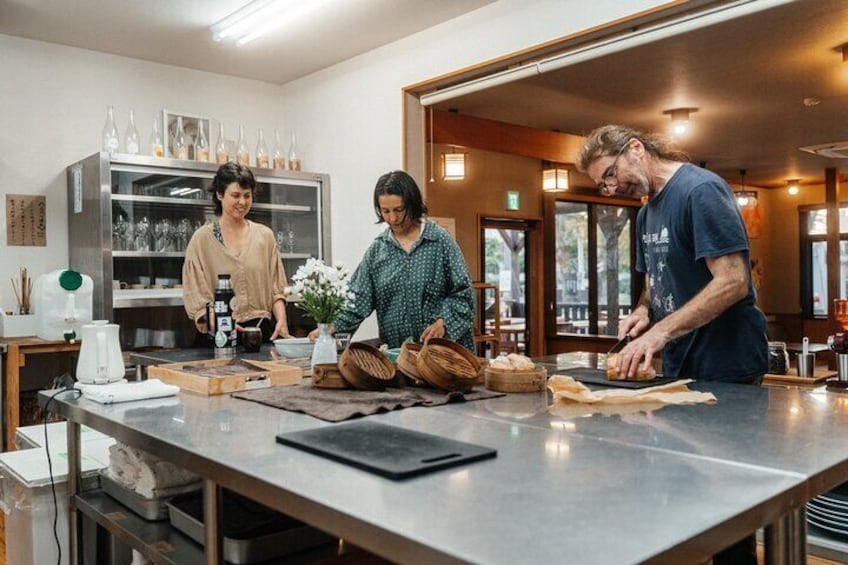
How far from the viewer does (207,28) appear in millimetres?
4129

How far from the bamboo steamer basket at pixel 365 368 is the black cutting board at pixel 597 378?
531 millimetres

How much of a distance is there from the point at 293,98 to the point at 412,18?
159 centimetres

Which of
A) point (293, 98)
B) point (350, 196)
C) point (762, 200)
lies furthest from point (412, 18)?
point (762, 200)

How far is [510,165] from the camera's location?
25.1 ft

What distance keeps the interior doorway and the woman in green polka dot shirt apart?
4.74 meters

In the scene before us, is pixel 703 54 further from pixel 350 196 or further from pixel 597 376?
pixel 597 376

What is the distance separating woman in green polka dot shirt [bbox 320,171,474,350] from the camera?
2.95 metres

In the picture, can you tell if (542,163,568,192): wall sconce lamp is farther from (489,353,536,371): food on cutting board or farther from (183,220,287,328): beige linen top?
(489,353,536,371): food on cutting board

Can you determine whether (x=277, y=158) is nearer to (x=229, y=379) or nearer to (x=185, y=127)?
(x=185, y=127)

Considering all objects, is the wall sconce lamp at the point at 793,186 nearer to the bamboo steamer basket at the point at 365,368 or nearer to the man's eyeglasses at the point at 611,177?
the man's eyeglasses at the point at 611,177

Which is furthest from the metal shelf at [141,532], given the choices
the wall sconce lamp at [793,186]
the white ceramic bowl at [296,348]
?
the wall sconce lamp at [793,186]

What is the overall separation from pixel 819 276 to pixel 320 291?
1098cm

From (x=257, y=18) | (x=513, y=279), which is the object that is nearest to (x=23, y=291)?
(x=257, y=18)

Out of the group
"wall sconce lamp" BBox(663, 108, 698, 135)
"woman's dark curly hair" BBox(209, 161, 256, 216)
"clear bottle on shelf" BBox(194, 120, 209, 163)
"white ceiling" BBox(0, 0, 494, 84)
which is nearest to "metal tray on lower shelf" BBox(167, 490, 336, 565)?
"woman's dark curly hair" BBox(209, 161, 256, 216)
